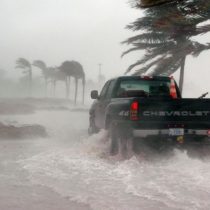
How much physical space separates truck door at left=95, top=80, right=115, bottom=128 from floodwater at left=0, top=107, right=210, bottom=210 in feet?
2.91

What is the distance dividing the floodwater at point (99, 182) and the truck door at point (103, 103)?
887mm

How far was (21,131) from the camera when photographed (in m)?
14.4

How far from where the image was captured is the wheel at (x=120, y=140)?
8.33 metres

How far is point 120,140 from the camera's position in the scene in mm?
8594

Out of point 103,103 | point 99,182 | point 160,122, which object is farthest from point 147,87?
point 99,182

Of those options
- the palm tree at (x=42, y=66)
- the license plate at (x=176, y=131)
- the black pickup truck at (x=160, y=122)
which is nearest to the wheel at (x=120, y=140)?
the black pickup truck at (x=160, y=122)

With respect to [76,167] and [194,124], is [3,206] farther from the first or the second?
[194,124]

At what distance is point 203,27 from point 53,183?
19.9 feet

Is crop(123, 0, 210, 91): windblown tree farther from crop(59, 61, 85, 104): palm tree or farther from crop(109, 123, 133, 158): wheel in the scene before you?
crop(59, 61, 85, 104): palm tree

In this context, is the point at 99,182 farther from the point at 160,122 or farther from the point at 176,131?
the point at 176,131

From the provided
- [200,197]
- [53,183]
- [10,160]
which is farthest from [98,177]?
[10,160]

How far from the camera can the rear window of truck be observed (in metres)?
10.3

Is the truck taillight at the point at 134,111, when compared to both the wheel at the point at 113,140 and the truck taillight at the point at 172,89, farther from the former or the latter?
the truck taillight at the point at 172,89

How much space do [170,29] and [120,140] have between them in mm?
3983
